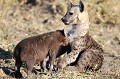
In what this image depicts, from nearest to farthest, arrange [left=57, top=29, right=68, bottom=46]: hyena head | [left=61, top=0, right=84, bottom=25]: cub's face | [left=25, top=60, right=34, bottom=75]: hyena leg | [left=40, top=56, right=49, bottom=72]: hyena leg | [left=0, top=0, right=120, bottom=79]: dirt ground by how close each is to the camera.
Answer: [left=25, top=60, right=34, bottom=75]: hyena leg → [left=40, top=56, right=49, bottom=72]: hyena leg → [left=57, top=29, right=68, bottom=46]: hyena head → [left=61, top=0, right=84, bottom=25]: cub's face → [left=0, top=0, right=120, bottom=79]: dirt ground

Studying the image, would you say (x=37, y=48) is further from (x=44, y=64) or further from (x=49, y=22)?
(x=49, y=22)

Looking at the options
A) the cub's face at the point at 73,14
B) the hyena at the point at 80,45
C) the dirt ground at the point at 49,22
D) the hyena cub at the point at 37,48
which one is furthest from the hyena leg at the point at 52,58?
the dirt ground at the point at 49,22

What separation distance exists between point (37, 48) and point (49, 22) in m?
4.50

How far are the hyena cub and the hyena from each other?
0.26 m

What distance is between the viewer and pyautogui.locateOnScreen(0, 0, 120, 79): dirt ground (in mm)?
11148

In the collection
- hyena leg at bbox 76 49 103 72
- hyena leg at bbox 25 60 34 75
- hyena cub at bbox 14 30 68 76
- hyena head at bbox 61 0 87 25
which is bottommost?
hyena leg at bbox 76 49 103 72

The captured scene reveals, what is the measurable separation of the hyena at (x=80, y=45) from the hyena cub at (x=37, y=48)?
0.26 metres

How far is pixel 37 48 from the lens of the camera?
28.4 feet

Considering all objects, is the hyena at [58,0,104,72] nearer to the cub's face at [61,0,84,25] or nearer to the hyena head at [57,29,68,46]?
the cub's face at [61,0,84,25]

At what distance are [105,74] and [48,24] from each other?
13.8ft

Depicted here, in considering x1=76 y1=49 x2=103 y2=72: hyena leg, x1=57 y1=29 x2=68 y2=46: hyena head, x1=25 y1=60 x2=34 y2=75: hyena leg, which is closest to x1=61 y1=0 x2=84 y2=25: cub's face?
x1=57 y1=29 x2=68 y2=46: hyena head

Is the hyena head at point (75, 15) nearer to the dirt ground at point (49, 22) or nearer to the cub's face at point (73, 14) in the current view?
the cub's face at point (73, 14)

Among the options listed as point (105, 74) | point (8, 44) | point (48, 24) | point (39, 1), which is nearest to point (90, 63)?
point (105, 74)

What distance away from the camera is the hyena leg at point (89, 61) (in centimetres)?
934
